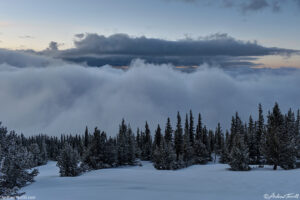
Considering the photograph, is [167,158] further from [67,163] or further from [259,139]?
[259,139]

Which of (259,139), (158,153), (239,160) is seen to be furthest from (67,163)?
(259,139)

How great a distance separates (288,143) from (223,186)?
21098 mm

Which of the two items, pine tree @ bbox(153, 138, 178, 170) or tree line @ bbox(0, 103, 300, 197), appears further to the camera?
pine tree @ bbox(153, 138, 178, 170)

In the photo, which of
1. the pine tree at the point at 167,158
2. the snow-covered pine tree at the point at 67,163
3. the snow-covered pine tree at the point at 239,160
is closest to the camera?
the snow-covered pine tree at the point at 67,163

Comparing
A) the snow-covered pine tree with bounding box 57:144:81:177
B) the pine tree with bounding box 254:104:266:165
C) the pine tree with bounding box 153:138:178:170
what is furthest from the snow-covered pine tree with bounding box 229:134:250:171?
the snow-covered pine tree with bounding box 57:144:81:177

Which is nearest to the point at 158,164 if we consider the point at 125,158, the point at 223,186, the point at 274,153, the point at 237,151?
the point at 125,158

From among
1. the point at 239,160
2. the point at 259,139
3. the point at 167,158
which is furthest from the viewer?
the point at 259,139

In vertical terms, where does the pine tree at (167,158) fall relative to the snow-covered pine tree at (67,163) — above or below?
below

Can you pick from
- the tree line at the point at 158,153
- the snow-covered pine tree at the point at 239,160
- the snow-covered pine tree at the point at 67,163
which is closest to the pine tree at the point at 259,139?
the tree line at the point at 158,153

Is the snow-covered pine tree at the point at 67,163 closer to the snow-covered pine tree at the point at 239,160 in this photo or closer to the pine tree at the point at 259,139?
the snow-covered pine tree at the point at 239,160

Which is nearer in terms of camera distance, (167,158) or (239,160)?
(239,160)

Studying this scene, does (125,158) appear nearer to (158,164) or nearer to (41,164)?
(158,164)

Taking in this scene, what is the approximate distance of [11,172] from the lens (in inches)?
1150

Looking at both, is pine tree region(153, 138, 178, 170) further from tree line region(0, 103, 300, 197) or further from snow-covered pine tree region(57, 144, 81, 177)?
snow-covered pine tree region(57, 144, 81, 177)
